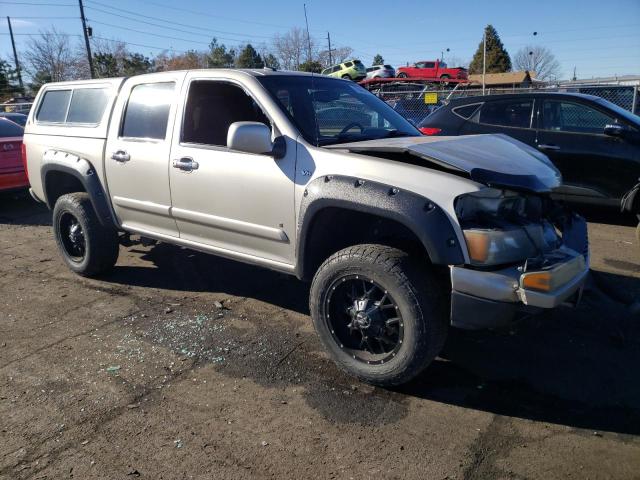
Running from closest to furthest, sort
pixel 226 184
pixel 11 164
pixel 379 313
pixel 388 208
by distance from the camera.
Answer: pixel 388 208 < pixel 379 313 < pixel 226 184 < pixel 11 164

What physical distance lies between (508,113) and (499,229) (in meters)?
5.03

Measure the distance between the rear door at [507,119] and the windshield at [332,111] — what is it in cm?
317

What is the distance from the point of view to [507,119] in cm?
717

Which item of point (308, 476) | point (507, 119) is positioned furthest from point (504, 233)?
point (507, 119)

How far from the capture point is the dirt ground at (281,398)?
2549 millimetres

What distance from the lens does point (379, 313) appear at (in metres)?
3.10

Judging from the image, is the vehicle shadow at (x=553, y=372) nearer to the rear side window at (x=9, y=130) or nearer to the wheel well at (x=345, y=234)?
the wheel well at (x=345, y=234)

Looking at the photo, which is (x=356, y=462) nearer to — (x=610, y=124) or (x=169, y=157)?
(x=169, y=157)

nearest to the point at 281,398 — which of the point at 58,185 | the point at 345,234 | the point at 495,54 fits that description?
the point at 345,234

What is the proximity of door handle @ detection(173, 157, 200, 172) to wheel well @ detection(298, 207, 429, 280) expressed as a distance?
1176mm

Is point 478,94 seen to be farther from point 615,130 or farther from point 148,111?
point 148,111

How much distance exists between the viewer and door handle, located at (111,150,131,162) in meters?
4.47

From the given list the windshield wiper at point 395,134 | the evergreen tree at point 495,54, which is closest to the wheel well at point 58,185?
the windshield wiper at point 395,134

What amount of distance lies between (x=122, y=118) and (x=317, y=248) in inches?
94.7
